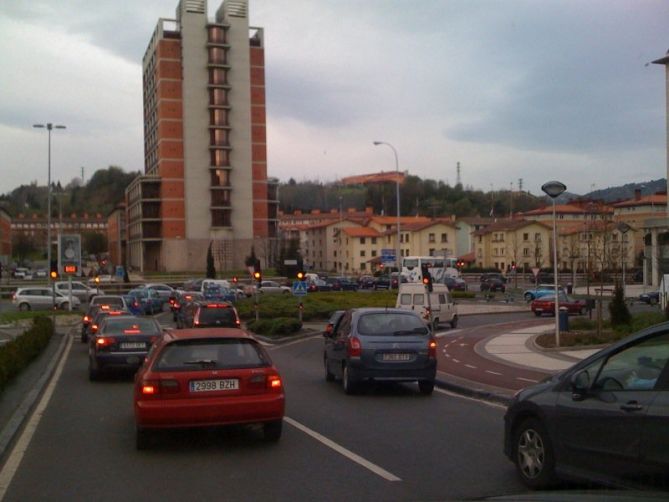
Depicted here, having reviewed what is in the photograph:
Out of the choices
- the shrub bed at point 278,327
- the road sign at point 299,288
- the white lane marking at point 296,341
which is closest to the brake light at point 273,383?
the white lane marking at point 296,341

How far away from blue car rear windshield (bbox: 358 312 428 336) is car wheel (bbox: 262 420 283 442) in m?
5.15

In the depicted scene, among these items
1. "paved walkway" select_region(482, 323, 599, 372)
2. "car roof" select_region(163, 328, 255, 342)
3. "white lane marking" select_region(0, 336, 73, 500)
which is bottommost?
"paved walkway" select_region(482, 323, 599, 372)

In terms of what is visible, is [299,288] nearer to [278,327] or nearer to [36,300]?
[278,327]

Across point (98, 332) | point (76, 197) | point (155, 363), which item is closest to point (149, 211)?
→ point (98, 332)

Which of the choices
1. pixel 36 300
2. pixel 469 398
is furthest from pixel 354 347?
pixel 36 300

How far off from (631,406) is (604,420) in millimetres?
331

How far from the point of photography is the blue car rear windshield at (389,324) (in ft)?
48.2

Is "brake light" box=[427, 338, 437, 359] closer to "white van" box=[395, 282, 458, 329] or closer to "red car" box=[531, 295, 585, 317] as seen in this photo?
"white van" box=[395, 282, 458, 329]

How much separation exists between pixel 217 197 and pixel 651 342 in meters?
89.7

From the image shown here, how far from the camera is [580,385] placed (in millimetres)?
6613

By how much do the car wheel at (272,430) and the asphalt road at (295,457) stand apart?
114 mm

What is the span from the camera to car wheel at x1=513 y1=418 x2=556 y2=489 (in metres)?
6.95

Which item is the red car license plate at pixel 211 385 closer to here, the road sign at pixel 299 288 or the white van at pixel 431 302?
the road sign at pixel 299 288

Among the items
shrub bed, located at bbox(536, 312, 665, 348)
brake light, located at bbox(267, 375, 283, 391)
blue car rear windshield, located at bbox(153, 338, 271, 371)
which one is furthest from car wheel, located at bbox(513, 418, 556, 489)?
shrub bed, located at bbox(536, 312, 665, 348)
